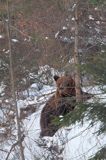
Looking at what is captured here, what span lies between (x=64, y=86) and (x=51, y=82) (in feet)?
9.63

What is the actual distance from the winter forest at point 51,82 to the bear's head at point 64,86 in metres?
0.02

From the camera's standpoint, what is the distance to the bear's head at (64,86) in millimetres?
11440

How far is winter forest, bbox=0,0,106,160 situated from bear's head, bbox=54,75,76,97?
0.07 feet

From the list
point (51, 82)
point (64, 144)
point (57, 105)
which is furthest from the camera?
point (51, 82)

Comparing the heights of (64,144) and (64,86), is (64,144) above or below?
below

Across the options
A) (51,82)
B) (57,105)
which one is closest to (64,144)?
(57,105)

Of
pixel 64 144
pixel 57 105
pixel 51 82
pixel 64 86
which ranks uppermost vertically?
pixel 64 86

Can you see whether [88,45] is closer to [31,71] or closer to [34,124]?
[34,124]

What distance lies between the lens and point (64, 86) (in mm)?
11625

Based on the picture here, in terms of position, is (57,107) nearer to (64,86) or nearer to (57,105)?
(57,105)

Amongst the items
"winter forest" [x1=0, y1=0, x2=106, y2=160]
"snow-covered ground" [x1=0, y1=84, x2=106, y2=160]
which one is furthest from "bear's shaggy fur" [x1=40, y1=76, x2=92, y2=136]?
"snow-covered ground" [x1=0, y1=84, x2=106, y2=160]

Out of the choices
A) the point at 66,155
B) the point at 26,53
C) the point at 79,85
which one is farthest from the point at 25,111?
the point at 26,53

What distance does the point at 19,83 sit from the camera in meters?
13.1

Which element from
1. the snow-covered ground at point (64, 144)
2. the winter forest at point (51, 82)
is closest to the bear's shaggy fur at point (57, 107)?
the winter forest at point (51, 82)
